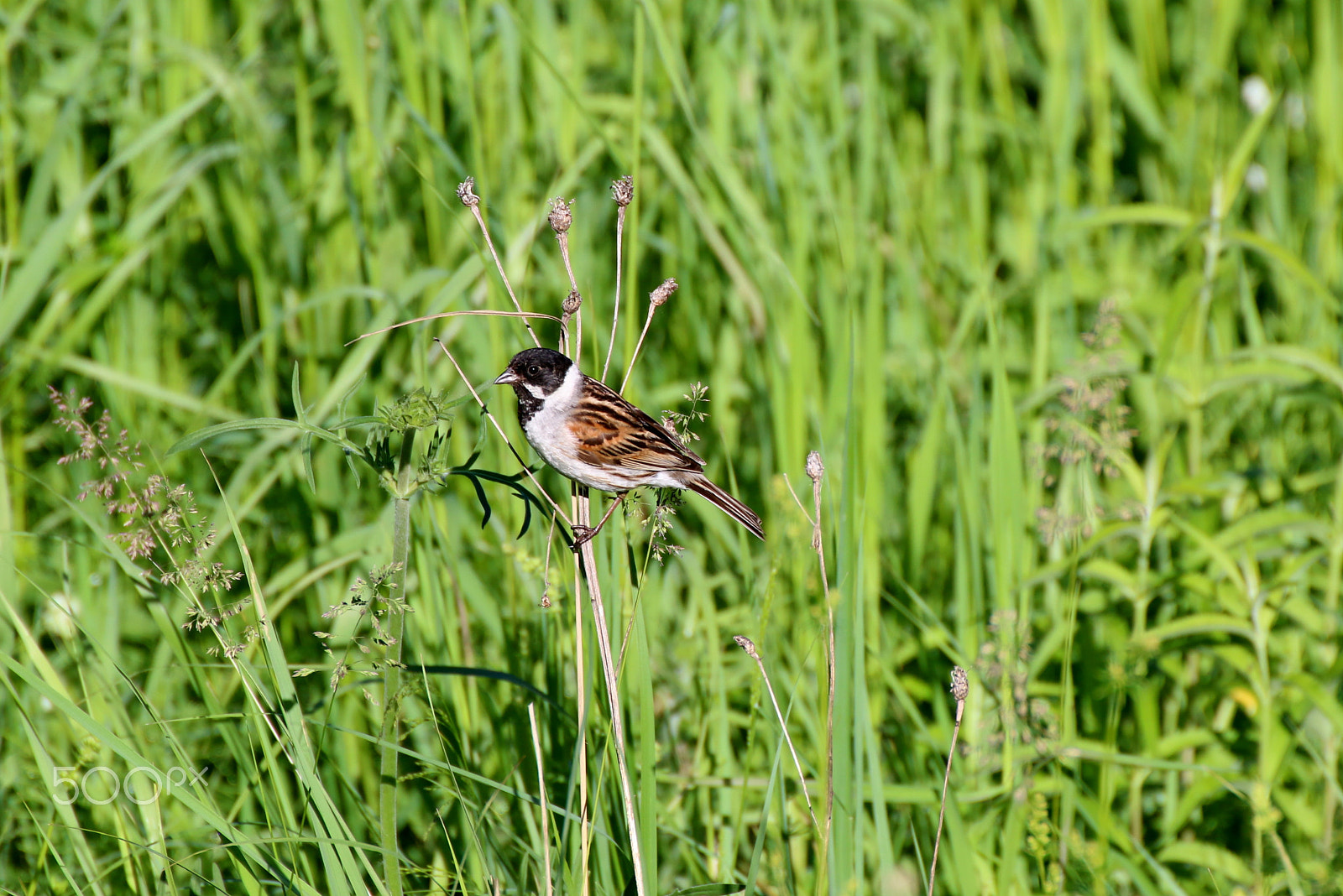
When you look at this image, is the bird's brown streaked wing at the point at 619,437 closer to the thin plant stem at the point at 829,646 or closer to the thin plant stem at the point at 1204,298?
the thin plant stem at the point at 829,646

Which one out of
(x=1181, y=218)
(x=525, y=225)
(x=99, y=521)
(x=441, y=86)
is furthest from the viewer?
(x=441, y=86)

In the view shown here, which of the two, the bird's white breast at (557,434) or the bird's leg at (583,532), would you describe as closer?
the bird's leg at (583,532)

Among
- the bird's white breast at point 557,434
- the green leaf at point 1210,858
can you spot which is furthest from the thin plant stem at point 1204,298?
the bird's white breast at point 557,434

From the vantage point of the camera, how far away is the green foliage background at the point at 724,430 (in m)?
2.68

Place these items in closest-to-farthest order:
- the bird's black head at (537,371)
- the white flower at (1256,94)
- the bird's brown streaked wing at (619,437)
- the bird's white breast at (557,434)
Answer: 1. the bird's black head at (537,371)
2. the bird's white breast at (557,434)
3. the bird's brown streaked wing at (619,437)
4. the white flower at (1256,94)

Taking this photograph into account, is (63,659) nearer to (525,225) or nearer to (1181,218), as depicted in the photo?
(525,225)

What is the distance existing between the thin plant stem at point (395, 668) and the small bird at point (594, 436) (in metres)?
0.39

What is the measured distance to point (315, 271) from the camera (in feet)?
14.1

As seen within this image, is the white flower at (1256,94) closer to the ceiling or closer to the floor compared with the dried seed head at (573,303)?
closer to the ceiling

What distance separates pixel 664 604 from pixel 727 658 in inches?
10.6

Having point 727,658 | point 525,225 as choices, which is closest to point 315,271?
point 525,225

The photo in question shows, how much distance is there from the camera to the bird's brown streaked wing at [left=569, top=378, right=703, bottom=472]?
2.61 meters

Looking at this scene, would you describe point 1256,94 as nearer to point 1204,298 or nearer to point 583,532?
point 1204,298

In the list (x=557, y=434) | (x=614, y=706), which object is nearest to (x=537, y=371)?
(x=557, y=434)
